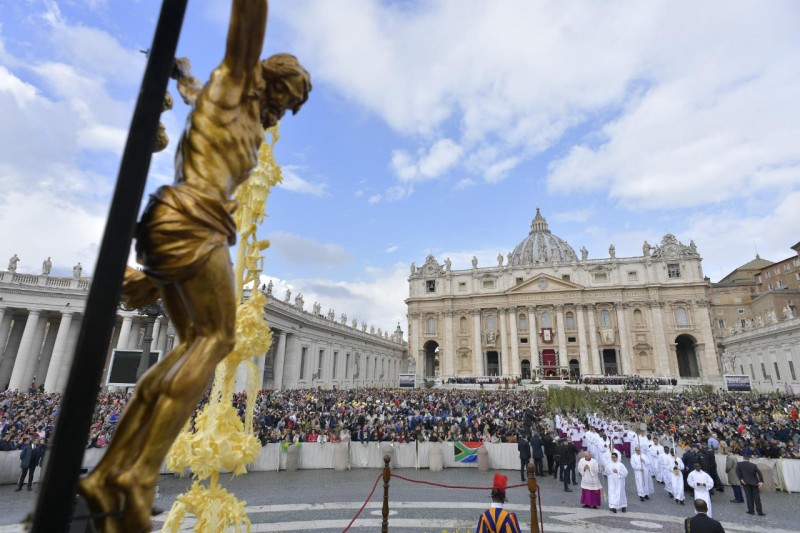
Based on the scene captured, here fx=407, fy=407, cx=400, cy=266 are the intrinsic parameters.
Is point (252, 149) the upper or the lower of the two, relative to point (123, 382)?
upper

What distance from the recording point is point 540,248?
90.0 metres

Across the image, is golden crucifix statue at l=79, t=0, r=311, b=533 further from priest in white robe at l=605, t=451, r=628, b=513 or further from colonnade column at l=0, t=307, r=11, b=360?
colonnade column at l=0, t=307, r=11, b=360

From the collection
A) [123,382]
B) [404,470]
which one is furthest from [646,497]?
[123,382]

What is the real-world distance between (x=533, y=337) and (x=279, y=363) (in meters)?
41.5

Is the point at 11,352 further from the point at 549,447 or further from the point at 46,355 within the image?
the point at 549,447

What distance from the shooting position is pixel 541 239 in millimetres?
93062

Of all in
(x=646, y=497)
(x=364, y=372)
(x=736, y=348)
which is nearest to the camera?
(x=646, y=497)

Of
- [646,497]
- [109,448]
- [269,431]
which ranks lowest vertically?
[646,497]

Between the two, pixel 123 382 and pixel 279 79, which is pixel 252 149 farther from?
pixel 123 382

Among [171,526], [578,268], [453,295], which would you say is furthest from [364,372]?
[171,526]

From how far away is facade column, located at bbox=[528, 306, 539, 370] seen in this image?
63.2m

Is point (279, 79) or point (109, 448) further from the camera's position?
point (279, 79)

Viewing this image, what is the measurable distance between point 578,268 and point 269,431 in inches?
2406

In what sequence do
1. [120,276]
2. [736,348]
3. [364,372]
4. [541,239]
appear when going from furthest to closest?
1. [541,239]
2. [364,372]
3. [736,348]
4. [120,276]
